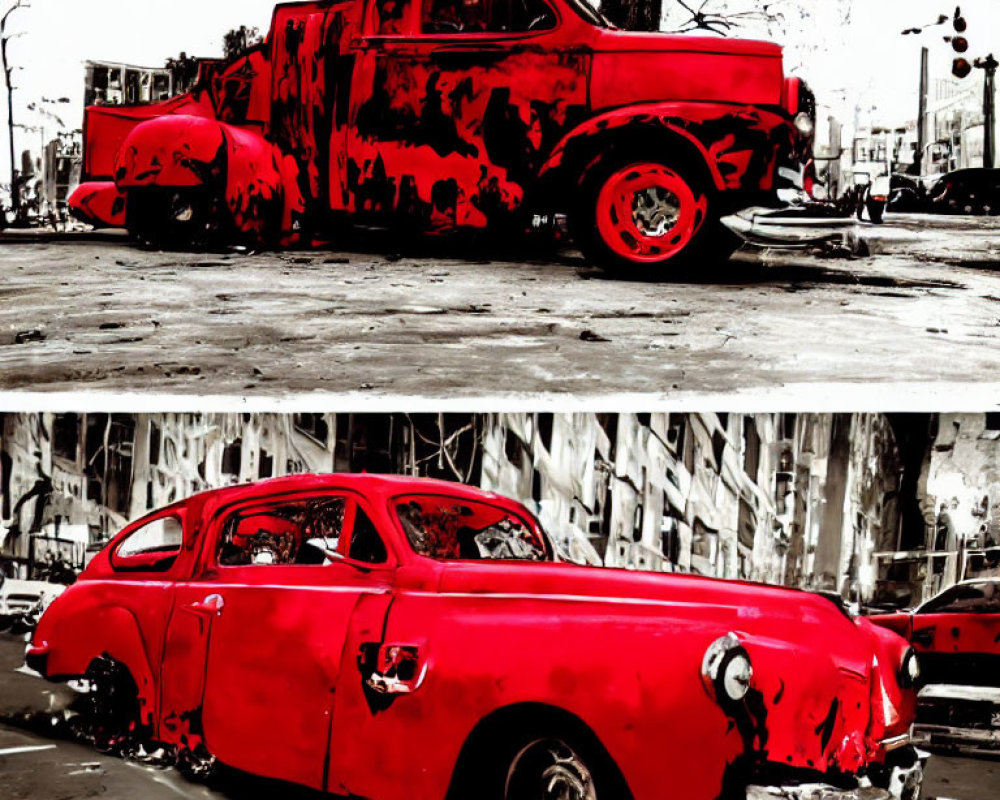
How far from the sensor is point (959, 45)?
338 centimetres

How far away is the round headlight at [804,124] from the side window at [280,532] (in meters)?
1.53

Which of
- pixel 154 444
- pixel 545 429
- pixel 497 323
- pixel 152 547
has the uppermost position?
pixel 497 323

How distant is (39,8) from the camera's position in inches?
132

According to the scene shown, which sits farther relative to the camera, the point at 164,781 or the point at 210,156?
the point at 210,156

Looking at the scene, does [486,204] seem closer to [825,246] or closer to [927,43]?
[825,246]

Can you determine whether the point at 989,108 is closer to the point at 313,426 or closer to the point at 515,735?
the point at 313,426

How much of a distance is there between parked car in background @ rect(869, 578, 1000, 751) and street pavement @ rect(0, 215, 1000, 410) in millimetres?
520

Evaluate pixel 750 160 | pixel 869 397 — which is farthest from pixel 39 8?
pixel 869 397

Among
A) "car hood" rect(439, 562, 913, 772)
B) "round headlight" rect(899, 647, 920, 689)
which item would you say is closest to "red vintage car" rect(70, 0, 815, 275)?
"car hood" rect(439, 562, 913, 772)

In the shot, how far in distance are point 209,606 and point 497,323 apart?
98cm

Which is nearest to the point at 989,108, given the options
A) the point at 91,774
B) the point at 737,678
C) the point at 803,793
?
the point at 737,678

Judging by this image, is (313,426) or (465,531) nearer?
(465,531)

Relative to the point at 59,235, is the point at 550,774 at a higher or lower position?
lower

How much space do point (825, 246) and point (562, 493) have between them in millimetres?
976
